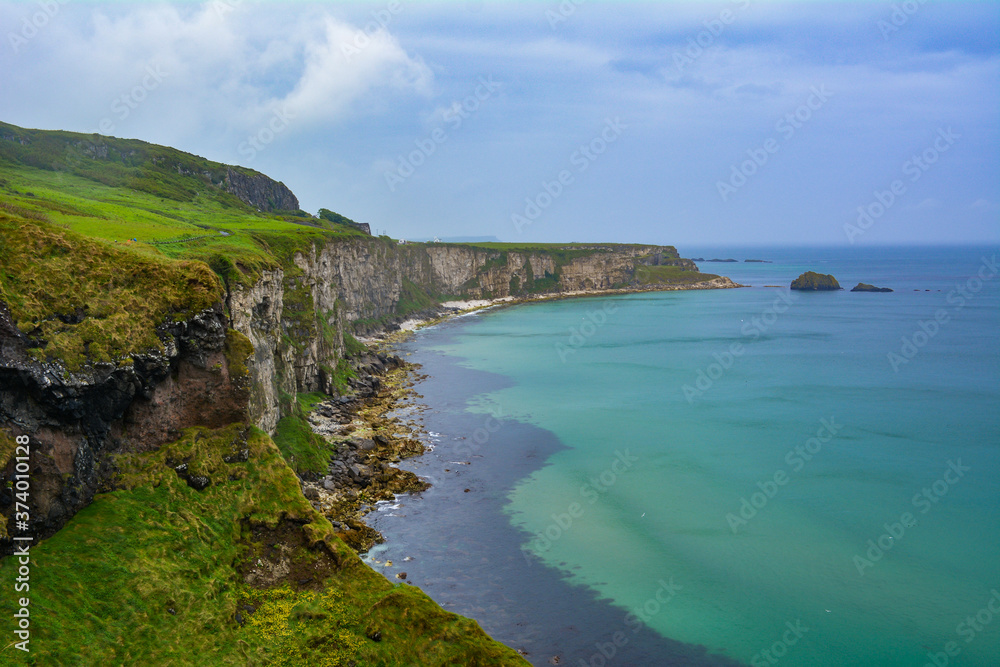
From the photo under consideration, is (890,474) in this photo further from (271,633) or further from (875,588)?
(271,633)

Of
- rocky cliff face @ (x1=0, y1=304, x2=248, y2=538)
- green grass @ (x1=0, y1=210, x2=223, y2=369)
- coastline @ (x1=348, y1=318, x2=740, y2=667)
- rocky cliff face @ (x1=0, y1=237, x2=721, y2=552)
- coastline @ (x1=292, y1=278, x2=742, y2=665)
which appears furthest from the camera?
coastline @ (x1=292, y1=278, x2=742, y2=665)

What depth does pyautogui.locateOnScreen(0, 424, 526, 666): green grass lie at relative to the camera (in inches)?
724

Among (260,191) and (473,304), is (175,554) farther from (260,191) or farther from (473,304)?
(473,304)

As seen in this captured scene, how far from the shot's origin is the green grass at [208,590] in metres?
18.4

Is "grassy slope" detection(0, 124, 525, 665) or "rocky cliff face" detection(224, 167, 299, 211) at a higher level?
"rocky cliff face" detection(224, 167, 299, 211)

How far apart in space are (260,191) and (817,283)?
501 feet

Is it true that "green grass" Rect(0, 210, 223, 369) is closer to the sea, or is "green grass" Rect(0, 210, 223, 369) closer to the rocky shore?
the rocky shore

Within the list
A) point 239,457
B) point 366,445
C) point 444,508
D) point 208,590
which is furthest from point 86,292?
point 366,445

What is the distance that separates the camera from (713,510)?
37.4 metres

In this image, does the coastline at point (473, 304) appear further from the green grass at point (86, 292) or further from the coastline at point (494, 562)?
the green grass at point (86, 292)

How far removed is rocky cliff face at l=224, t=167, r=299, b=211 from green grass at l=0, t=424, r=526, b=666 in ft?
292

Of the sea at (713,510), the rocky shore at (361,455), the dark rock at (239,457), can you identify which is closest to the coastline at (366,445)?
the rocky shore at (361,455)

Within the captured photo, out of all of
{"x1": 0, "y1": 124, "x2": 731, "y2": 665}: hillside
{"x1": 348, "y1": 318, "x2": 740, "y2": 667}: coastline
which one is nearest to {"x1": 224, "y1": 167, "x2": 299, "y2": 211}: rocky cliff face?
{"x1": 348, "y1": 318, "x2": 740, "y2": 667}: coastline

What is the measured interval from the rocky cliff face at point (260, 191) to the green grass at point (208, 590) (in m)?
89.0
